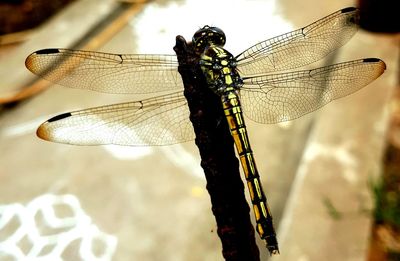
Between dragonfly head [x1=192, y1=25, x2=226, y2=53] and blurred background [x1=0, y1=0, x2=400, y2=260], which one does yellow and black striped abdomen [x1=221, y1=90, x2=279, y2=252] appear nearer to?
dragonfly head [x1=192, y1=25, x2=226, y2=53]

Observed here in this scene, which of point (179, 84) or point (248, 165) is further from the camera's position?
point (179, 84)

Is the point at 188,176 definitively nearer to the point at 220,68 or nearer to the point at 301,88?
the point at 301,88

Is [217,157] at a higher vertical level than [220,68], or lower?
lower

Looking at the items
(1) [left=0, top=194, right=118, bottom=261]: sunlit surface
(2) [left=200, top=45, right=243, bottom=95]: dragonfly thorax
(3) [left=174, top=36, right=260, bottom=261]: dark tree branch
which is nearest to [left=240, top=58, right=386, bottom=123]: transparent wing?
(2) [left=200, top=45, right=243, bottom=95]: dragonfly thorax

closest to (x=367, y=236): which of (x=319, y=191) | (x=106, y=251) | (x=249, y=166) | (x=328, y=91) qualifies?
(x=319, y=191)

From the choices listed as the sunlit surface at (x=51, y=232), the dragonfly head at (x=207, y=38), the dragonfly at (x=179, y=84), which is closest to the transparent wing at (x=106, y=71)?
the dragonfly at (x=179, y=84)

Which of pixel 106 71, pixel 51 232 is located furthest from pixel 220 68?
pixel 51 232

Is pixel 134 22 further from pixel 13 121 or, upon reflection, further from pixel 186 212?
pixel 186 212

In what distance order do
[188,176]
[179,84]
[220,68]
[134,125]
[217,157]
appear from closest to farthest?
[217,157] < [220,68] < [134,125] < [179,84] < [188,176]

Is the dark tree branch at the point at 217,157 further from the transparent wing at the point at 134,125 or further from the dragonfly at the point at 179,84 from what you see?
the transparent wing at the point at 134,125
